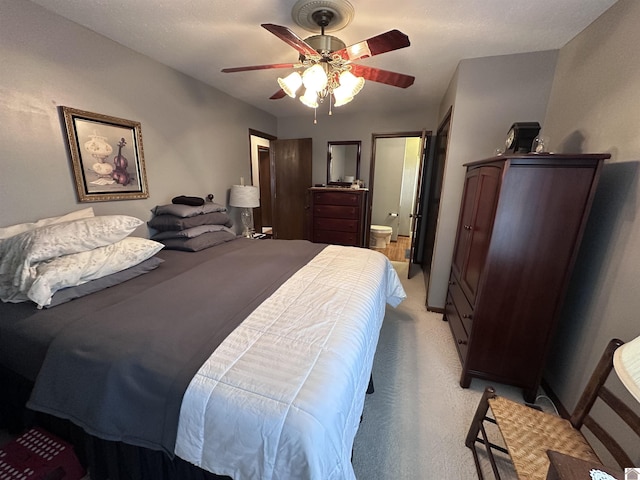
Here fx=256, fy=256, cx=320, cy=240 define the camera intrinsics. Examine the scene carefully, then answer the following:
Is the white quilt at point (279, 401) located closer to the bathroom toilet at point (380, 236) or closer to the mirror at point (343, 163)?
the mirror at point (343, 163)

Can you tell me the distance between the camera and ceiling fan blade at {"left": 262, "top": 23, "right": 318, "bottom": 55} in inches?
48.1

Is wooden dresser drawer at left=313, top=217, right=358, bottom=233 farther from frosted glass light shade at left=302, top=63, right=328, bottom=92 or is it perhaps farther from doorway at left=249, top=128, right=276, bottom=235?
frosted glass light shade at left=302, top=63, right=328, bottom=92

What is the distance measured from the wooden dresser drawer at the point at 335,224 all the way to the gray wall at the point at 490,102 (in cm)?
170

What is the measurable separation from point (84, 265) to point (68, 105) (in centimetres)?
118

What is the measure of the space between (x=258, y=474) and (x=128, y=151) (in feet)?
7.91

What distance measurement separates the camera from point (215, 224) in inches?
102

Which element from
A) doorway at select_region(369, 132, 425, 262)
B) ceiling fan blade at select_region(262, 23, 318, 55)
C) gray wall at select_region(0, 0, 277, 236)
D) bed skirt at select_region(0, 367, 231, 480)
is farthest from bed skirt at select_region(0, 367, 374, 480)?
doorway at select_region(369, 132, 425, 262)

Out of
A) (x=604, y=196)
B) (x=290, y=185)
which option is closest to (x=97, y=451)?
(x=604, y=196)

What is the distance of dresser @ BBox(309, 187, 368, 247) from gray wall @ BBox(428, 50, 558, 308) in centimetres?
160

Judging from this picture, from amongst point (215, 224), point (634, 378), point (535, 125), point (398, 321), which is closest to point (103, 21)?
point (215, 224)

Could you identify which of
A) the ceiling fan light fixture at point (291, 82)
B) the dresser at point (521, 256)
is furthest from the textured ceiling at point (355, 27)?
the dresser at point (521, 256)

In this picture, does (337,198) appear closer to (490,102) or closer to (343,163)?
(343,163)

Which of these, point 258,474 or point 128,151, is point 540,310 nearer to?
point 258,474

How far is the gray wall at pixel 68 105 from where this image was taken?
4.92 feet
